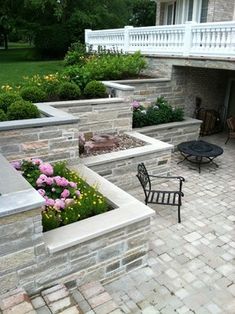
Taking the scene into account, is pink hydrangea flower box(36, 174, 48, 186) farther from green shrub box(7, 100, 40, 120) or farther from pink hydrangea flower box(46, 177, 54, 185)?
green shrub box(7, 100, 40, 120)

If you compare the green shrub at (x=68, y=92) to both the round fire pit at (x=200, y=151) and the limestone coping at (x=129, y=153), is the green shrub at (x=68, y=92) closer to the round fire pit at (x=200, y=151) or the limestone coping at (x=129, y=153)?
the limestone coping at (x=129, y=153)

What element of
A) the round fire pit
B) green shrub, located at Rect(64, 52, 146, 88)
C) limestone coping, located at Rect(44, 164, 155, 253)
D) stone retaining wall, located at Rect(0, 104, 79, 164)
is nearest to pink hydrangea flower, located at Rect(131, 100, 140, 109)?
green shrub, located at Rect(64, 52, 146, 88)

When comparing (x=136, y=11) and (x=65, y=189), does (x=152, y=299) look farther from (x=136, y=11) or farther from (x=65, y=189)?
(x=136, y=11)

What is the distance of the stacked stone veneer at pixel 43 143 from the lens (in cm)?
502

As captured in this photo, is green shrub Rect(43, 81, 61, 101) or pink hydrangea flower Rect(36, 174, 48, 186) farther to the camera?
green shrub Rect(43, 81, 61, 101)

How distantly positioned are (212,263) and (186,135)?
5.36 metres

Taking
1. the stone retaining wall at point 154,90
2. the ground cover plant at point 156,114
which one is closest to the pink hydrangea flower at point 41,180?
the ground cover plant at point 156,114

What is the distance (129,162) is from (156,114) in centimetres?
296

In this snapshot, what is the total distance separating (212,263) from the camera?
4387mm

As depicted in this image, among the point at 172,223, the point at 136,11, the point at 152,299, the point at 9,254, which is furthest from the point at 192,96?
the point at 136,11

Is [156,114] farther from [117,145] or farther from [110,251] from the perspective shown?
[110,251]

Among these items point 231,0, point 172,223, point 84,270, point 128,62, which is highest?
point 231,0

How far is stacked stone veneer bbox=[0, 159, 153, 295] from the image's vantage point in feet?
10.1

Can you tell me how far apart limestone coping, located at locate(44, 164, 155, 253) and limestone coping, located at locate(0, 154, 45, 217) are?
1.89 ft
